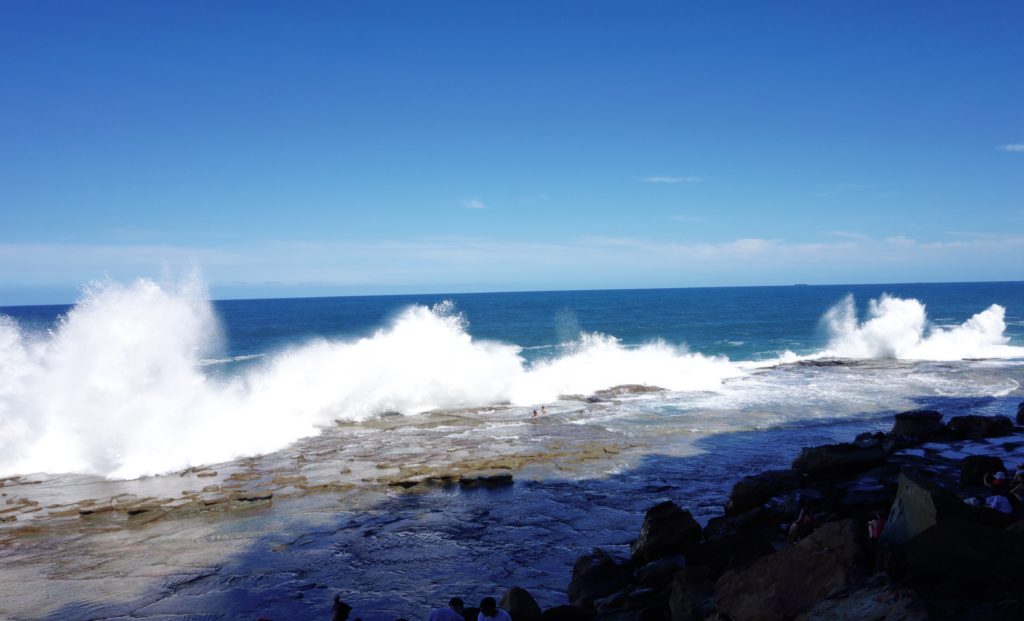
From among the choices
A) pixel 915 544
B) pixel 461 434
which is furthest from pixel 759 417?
pixel 915 544

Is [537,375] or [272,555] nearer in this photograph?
[272,555]

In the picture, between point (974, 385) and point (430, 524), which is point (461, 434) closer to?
point (430, 524)

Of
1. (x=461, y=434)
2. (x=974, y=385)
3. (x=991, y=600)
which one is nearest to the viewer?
(x=991, y=600)

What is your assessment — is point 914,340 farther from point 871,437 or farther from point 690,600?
point 690,600

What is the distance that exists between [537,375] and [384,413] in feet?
27.8

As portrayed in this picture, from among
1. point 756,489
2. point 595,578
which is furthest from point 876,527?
point 595,578

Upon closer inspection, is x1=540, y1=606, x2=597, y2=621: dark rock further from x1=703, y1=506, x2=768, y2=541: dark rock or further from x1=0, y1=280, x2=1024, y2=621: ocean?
x1=703, y1=506, x2=768, y2=541: dark rock

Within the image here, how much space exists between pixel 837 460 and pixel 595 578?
7772 millimetres

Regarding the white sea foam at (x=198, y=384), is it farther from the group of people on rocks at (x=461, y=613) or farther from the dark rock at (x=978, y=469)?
the dark rock at (x=978, y=469)

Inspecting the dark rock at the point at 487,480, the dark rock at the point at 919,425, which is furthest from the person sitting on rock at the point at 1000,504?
the dark rock at the point at 487,480

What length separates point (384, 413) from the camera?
25594mm

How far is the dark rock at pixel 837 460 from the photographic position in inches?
553

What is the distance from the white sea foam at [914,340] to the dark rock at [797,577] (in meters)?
37.6

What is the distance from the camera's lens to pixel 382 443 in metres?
20.3
